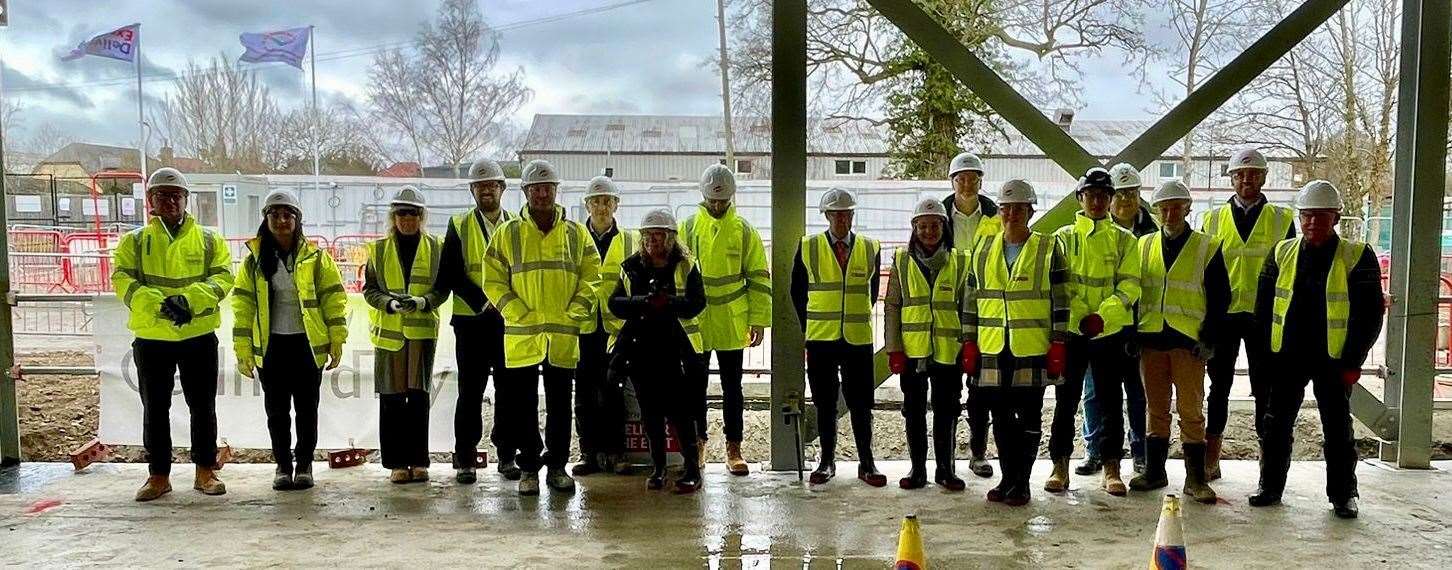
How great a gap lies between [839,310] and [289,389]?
305 centimetres

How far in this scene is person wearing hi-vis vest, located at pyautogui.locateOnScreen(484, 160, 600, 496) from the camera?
4.70 meters

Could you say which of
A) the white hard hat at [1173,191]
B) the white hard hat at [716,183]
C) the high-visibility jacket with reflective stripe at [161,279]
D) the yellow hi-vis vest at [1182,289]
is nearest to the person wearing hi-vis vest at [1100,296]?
the yellow hi-vis vest at [1182,289]

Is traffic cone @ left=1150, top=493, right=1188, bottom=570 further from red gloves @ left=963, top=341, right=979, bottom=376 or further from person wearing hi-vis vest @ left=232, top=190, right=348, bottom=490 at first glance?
person wearing hi-vis vest @ left=232, top=190, right=348, bottom=490

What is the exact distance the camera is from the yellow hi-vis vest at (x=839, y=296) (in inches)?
196

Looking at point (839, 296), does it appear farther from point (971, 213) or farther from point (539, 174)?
point (539, 174)

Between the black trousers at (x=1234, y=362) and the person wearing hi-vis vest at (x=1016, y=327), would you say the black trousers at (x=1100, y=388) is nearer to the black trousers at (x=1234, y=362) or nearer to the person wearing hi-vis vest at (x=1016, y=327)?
the person wearing hi-vis vest at (x=1016, y=327)

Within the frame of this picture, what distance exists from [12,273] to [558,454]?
3583 mm

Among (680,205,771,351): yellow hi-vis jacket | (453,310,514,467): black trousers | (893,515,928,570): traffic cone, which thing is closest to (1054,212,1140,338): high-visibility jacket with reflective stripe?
(680,205,771,351): yellow hi-vis jacket

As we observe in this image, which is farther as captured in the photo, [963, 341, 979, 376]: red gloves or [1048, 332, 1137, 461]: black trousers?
[1048, 332, 1137, 461]: black trousers

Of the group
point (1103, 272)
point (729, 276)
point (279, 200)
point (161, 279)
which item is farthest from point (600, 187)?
point (1103, 272)

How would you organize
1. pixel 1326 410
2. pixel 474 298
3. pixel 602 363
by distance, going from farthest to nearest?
pixel 602 363 < pixel 474 298 < pixel 1326 410

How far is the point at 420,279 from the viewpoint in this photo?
194 inches

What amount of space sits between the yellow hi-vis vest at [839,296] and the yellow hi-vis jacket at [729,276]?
0.32 metres

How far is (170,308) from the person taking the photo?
463 cm
